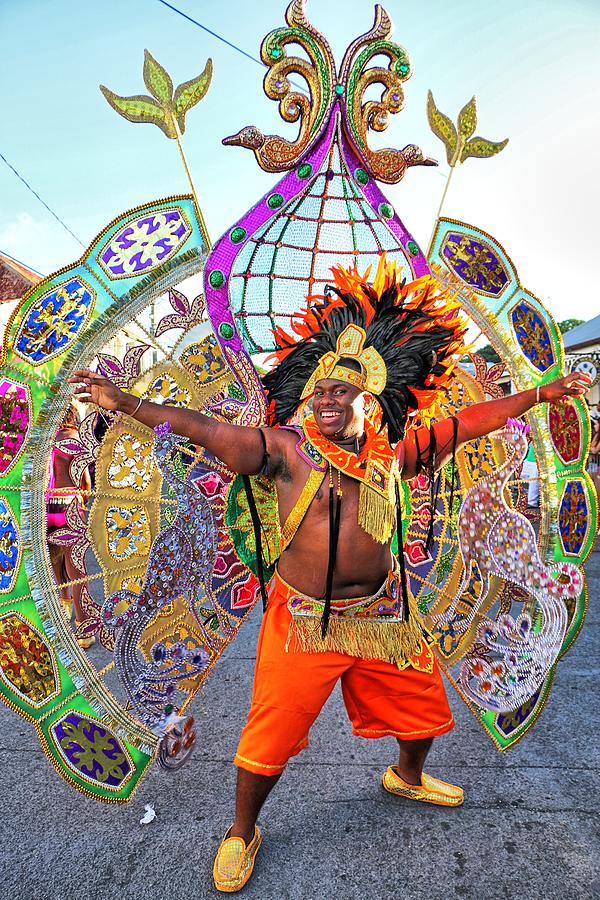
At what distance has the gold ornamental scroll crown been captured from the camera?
2140 mm

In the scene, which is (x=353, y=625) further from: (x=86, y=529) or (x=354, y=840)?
(x=86, y=529)

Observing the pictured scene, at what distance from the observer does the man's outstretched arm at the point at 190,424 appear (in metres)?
1.96

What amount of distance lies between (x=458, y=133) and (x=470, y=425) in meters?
1.16

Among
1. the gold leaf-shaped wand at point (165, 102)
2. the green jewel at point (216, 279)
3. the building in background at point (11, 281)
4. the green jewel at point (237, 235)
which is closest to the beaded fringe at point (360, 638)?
the green jewel at point (216, 279)

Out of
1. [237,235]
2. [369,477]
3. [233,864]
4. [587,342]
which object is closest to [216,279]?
[237,235]

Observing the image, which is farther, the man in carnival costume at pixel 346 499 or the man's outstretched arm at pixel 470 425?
the man's outstretched arm at pixel 470 425

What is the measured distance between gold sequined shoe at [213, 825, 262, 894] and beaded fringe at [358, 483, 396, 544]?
1086 mm

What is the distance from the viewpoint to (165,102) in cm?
213

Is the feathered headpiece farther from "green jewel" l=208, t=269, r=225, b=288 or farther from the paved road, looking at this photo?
the paved road

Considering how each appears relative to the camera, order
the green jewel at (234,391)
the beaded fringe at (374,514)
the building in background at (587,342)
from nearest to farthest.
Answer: the beaded fringe at (374,514) < the green jewel at (234,391) < the building in background at (587,342)

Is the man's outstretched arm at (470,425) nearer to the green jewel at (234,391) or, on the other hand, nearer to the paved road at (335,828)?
the green jewel at (234,391)

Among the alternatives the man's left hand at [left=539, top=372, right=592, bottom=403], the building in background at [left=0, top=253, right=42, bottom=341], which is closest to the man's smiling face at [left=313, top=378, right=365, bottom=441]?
the man's left hand at [left=539, top=372, right=592, bottom=403]

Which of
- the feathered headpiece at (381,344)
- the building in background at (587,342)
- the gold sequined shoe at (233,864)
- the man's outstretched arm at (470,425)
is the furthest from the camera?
the building in background at (587,342)

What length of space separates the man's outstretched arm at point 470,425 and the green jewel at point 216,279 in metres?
0.91
